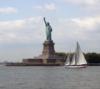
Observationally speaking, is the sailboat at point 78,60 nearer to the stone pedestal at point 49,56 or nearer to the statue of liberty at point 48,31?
the stone pedestal at point 49,56

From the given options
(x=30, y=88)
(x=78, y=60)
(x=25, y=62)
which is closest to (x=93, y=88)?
(x=30, y=88)

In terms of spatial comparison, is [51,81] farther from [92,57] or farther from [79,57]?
[92,57]

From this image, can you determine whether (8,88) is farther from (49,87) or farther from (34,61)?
(34,61)

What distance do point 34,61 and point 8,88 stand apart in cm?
8810

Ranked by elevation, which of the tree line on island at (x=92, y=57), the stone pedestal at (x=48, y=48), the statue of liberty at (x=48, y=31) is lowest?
the tree line on island at (x=92, y=57)

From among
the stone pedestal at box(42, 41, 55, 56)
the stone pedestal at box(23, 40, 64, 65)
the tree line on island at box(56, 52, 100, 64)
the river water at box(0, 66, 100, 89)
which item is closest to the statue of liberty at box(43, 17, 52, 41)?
the stone pedestal at box(23, 40, 64, 65)

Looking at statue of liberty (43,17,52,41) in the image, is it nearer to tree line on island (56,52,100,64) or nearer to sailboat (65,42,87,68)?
tree line on island (56,52,100,64)

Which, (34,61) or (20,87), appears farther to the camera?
(34,61)

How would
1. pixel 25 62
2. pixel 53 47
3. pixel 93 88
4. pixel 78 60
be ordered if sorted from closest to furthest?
pixel 93 88
pixel 78 60
pixel 53 47
pixel 25 62

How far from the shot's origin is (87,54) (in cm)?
14638

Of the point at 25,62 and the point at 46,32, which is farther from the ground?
the point at 46,32

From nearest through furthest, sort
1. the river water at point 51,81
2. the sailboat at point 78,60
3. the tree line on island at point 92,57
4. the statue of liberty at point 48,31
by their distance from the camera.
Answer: the river water at point 51,81 → the sailboat at point 78,60 → the statue of liberty at point 48,31 → the tree line on island at point 92,57

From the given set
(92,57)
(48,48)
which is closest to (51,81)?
(48,48)

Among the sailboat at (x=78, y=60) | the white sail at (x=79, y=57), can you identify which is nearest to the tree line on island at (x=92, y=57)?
the sailboat at (x=78, y=60)
